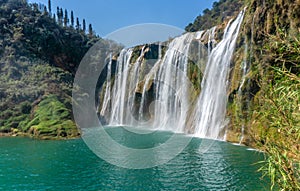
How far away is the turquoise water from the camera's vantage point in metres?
10.0

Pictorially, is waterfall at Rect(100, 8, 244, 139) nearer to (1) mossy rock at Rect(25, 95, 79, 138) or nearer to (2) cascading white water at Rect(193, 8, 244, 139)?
(2) cascading white water at Rect(193, 8, 244, 139)

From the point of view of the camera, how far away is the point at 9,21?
51.3 meters

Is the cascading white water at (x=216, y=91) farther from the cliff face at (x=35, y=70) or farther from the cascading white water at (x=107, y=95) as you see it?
the cascading white water at (x=107, y=95)

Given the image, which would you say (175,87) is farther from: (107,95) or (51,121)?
(107,95)

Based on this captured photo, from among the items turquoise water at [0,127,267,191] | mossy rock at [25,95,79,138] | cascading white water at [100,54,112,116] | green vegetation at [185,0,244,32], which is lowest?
turquoise water at [0,127,267,191]

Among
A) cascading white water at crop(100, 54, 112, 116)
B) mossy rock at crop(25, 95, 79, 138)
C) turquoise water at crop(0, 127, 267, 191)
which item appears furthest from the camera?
cascading white water at crop(100, 54, 112, 116)

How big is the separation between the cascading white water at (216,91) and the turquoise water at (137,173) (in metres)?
4.76

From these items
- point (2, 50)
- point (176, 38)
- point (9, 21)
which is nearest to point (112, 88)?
point (176, 38)

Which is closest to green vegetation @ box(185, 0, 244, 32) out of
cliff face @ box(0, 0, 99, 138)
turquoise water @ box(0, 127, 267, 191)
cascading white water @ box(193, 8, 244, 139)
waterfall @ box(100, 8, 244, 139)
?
waterfall @ box(100, 8, 244, 139)

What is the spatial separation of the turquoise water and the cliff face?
11330 millimetres

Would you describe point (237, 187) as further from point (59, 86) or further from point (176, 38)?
point (59, 86)

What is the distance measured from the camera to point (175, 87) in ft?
98.9

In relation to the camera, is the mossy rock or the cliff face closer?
the mossy rock

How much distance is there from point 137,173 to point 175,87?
63.5 feet
